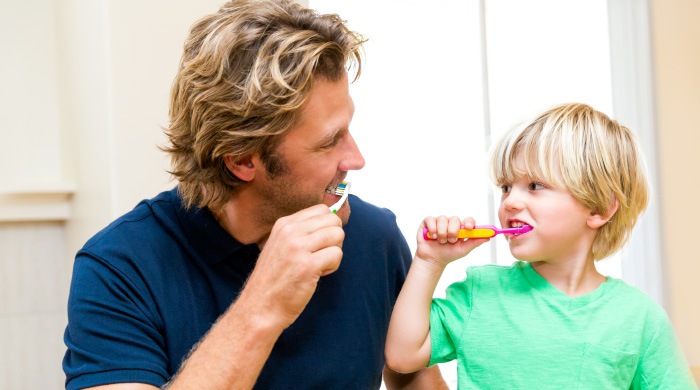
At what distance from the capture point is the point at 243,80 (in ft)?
4.26

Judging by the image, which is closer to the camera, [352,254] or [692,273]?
[352,254]

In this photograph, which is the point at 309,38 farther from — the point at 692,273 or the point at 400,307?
the point at 692,273

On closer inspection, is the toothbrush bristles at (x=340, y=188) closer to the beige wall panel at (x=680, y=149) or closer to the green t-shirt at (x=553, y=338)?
the green t-shirt at (x=553, y=338)

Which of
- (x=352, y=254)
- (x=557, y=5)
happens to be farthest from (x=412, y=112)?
(x=352, y=254)

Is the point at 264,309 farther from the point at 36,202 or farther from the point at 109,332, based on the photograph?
the point at 36,202

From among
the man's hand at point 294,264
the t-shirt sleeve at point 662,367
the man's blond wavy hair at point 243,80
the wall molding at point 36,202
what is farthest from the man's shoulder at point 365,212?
the wall molding at point 36,202

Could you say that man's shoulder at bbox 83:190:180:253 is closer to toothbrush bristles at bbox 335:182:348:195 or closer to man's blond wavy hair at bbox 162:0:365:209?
man's blond wavy hair at bbox 162:0:365:209

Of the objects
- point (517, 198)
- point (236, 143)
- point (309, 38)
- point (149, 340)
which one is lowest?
point (149, 340)

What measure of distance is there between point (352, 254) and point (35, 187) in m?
1.12

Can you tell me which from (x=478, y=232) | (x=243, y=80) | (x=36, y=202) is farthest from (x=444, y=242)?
(x=36, y=202)

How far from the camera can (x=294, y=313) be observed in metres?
1.16

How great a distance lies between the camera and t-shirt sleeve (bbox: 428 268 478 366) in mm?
1227

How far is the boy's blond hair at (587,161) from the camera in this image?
119 cm

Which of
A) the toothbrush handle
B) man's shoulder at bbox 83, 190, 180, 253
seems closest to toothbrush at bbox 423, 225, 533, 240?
the toothbrush handle
